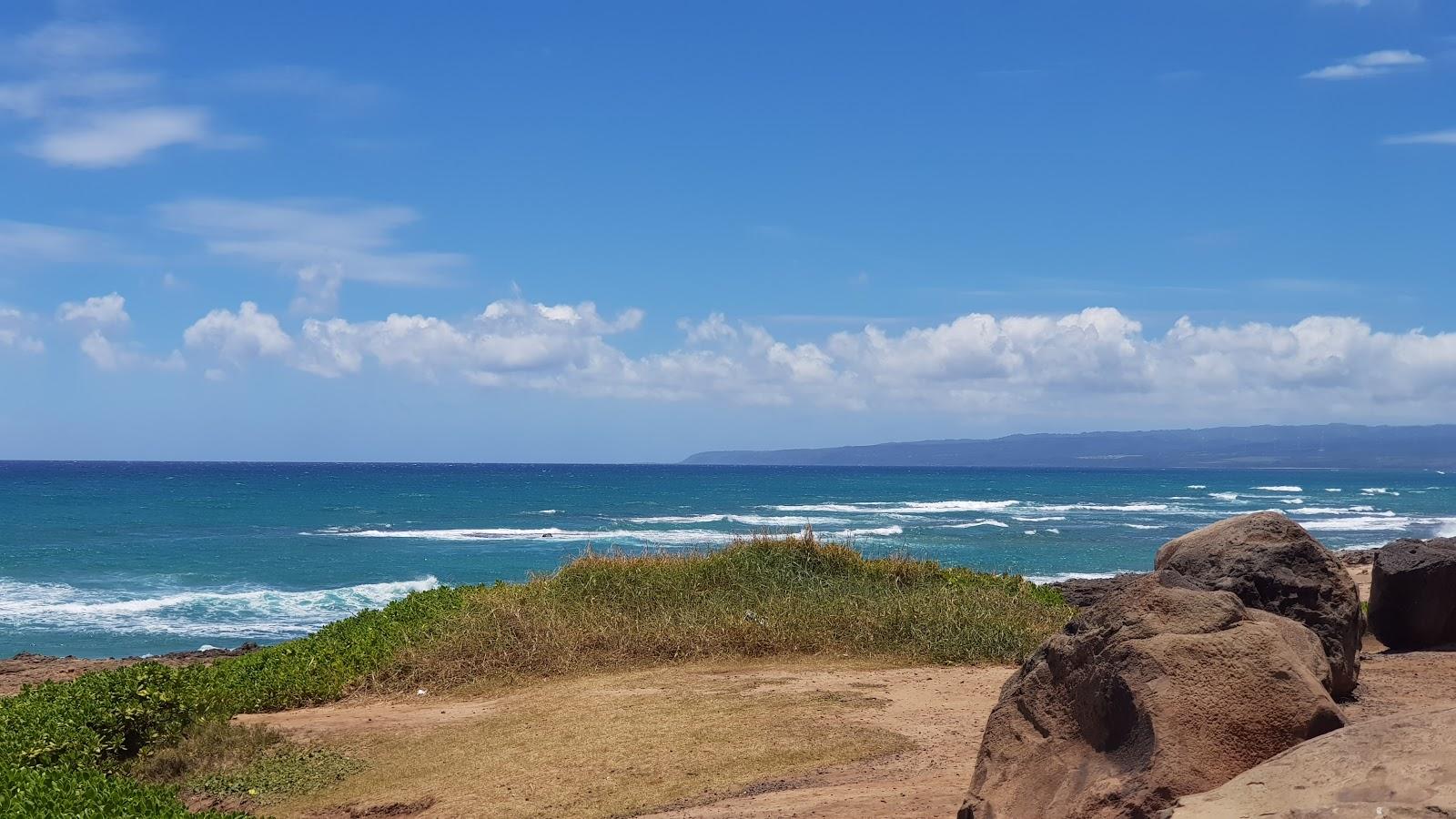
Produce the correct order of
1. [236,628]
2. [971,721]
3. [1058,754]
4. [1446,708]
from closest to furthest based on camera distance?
1. [1446,708]
2. [1058,754]
3. [971,721]
4. [236,628]

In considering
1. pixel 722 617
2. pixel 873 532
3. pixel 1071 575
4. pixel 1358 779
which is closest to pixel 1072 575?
pixel 1071 575

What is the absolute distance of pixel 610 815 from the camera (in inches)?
326

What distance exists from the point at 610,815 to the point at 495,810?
91cm

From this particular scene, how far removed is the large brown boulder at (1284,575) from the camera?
1047cm

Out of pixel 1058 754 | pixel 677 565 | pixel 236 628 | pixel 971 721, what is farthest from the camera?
pixel 236 628

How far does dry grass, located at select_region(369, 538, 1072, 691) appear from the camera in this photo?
13500 mm

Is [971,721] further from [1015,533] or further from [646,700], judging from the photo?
[1015,533]

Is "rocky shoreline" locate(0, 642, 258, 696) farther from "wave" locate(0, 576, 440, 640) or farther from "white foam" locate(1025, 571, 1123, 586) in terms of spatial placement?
"white foam" locate(1025, 571, 1123, 586)

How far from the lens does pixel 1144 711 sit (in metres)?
5.99

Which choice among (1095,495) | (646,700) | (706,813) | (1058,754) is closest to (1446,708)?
(1058,754)

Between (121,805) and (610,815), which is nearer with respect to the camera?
(121,805)

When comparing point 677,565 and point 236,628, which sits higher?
point 677,565

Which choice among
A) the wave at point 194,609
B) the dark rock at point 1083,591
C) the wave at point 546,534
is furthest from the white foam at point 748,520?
the dark rock at point 1083,591

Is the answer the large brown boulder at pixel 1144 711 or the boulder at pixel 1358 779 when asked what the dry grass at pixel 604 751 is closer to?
the large brown boulder at pixel 1144 711
